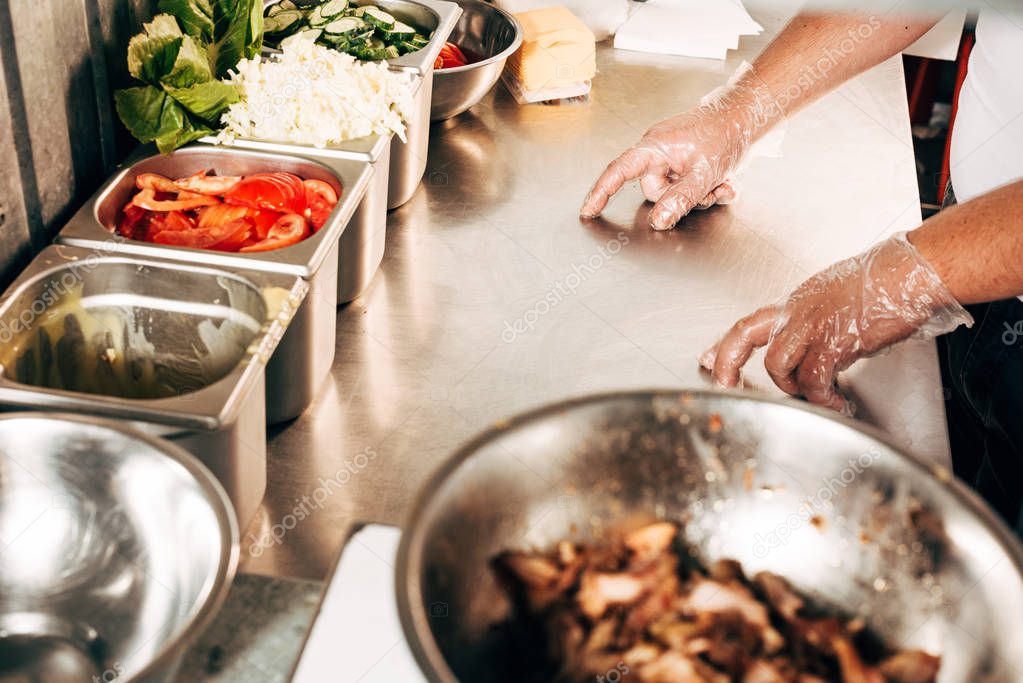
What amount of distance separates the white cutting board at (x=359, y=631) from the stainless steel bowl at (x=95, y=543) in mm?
142

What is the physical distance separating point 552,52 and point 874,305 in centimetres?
105

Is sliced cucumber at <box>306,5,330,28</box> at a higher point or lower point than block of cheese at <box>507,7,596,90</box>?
higher

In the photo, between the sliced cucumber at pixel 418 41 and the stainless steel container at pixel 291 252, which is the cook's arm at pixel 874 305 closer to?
the stainless steel container at pixel 291 252

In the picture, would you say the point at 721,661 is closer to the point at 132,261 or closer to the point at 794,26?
the point at 132,261

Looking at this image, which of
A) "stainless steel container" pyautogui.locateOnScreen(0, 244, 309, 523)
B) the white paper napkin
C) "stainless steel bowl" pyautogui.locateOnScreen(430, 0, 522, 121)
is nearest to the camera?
"stainless steel container" pyautogui.locateOnScreen(0, 244, 309, 523)

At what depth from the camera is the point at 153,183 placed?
1454mm

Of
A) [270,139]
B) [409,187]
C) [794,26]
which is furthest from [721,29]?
[270,139]

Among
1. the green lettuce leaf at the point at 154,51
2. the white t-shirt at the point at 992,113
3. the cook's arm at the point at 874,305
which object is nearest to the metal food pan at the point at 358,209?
the green lettuce leaf at the point at 154,51

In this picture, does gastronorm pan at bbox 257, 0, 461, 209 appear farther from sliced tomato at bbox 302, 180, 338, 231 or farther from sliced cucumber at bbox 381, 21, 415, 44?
sliced tomato at bbox 302, 180, 338, 231

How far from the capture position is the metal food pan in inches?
59.9

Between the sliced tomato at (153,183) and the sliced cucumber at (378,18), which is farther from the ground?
the sliced cucumber at (378,18)

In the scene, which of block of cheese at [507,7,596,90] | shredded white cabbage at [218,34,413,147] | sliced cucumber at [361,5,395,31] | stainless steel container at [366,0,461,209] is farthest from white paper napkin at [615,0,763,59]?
shredded white cabbage at [218,34,413,147]

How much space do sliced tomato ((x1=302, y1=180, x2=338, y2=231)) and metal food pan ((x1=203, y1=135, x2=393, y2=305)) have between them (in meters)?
0.05

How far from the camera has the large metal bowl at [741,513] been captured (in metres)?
0.76
